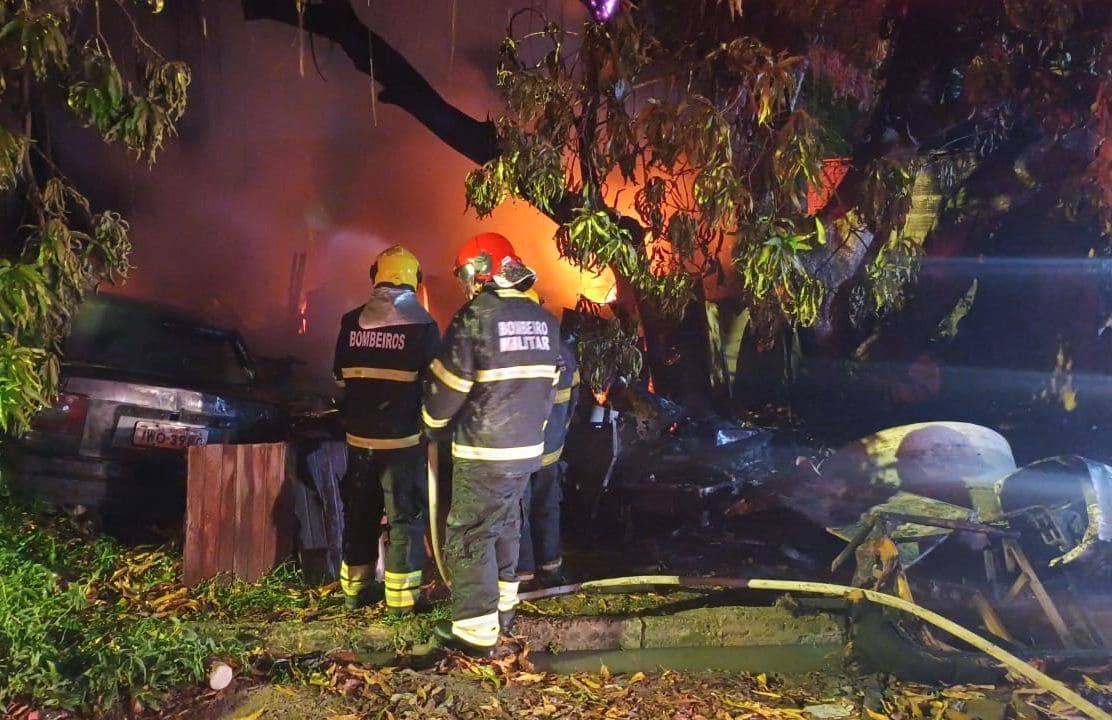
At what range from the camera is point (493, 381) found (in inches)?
136

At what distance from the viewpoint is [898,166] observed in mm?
4867

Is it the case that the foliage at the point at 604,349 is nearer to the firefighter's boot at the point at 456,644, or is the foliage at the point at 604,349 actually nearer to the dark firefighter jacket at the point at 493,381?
the dark firefighter jacket at the point at 493,381

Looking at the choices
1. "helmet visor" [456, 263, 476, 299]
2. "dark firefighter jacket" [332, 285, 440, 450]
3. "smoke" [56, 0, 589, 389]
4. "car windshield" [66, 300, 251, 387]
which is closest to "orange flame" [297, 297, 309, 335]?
"smoke" [56, 0, 589, 389]

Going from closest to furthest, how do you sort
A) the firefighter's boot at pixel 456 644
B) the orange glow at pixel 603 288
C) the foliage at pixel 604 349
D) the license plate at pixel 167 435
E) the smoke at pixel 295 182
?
the firefighter's boot at pixel 456 644
the license plate at pixel 167 435
the foliage at pixel 604 349
the orange glow at pixel 603 288
the smoke at pixel 295 182

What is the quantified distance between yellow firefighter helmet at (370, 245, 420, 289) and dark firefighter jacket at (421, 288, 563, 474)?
0.66 metres

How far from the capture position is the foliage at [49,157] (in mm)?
3248

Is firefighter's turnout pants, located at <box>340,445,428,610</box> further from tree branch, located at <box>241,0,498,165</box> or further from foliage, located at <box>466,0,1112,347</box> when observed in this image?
tree branch, located at <box>241,0,498,165</box>

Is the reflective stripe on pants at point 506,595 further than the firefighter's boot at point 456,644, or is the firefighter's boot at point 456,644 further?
the reflective stripe on pants at point 506,595

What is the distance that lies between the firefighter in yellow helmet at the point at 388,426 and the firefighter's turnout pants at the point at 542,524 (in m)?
0.78

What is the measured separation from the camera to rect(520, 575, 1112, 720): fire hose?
3.41m

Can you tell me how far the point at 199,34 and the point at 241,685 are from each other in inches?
318

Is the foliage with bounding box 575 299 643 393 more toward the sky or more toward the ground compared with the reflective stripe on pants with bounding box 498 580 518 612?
more toward the sky

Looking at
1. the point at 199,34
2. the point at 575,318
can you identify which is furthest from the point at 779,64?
the point at 199,34

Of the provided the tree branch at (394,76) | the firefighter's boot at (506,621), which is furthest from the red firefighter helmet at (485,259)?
the tree branch at (394,76)
